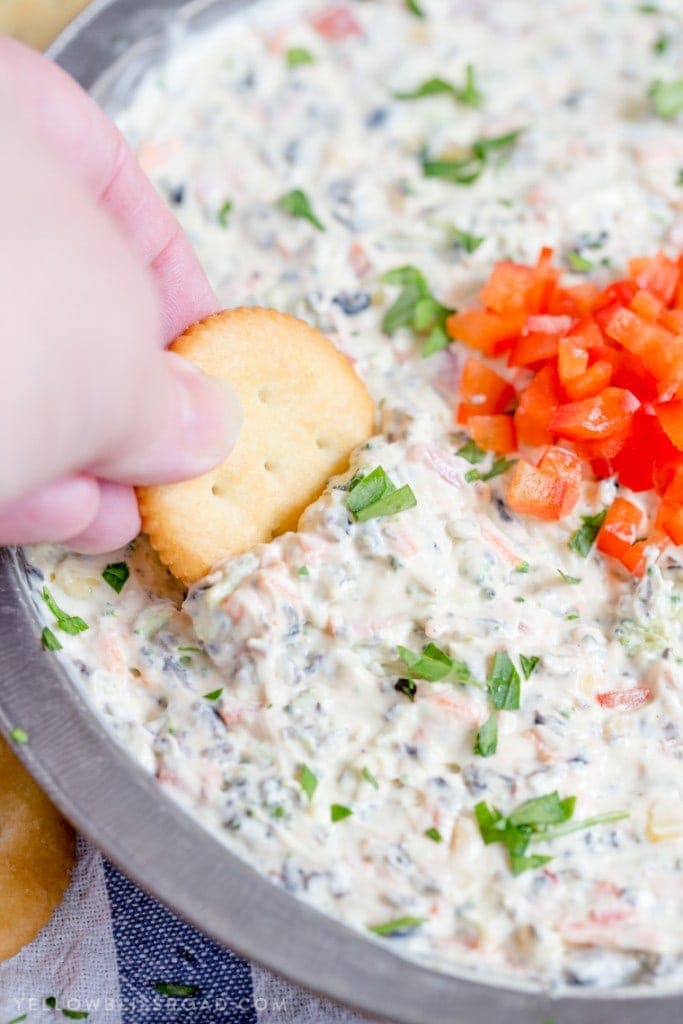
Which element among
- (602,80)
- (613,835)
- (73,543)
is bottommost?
(613,835)

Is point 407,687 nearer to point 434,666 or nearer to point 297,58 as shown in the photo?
point 434,666

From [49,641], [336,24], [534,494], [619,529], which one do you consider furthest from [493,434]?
[336,24]

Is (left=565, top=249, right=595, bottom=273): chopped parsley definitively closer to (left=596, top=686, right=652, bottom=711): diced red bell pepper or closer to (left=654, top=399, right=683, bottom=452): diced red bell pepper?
(left=654, top=399, right=683, bottom=452): diced red bell pepper

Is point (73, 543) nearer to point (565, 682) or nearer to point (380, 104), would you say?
point (565, 682)

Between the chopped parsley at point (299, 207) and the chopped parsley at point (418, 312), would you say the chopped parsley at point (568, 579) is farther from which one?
the chopped parsley at point (299, 207)

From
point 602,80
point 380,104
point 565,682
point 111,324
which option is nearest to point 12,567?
point 111,324

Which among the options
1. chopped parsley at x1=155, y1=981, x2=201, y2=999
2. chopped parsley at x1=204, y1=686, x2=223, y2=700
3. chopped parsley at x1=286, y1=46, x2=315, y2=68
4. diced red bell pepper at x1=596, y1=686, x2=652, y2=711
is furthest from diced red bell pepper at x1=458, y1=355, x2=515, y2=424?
chopped parsley at x1=155, y1=981, x2=201, y2=999

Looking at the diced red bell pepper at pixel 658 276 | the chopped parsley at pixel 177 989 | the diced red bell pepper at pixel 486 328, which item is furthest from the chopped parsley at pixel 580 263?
the chopped parsley at pixel 177 989
